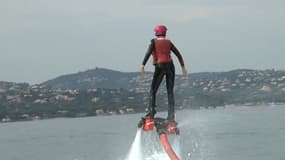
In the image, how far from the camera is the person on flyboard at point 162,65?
14586mm

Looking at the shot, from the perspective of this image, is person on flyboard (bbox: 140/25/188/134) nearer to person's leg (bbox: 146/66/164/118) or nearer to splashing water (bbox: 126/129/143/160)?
person's leg (bbox: 146/66/164/118)

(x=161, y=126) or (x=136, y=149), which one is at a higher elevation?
(x=161, y=126)

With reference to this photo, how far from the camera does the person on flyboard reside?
14.6 metres

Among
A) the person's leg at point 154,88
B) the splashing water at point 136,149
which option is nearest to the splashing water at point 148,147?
the splashing water at point 136,149

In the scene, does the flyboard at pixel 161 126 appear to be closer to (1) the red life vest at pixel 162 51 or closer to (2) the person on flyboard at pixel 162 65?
(2) the person on flyboard at pixel 162 65

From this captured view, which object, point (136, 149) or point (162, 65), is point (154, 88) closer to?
point (162, 65)

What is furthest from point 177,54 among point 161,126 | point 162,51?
point 161,126

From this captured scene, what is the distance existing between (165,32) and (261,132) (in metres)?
70.9

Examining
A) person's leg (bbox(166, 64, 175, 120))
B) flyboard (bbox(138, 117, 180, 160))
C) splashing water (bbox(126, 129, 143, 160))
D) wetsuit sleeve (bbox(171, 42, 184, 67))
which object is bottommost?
splashing water (bbox(126, 129, 143, 160))

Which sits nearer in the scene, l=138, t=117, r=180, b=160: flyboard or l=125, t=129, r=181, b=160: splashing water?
l=138, t=117, r=180, b=160: flyboard

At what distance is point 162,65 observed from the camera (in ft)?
48.3

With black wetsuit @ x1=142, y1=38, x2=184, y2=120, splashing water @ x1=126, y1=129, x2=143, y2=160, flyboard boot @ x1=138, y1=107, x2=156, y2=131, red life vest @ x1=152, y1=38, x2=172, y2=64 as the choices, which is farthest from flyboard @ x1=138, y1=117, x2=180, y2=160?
red life vest @ x1=152, y1=38, x2=172, y2=64

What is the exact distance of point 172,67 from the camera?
48.8 feet

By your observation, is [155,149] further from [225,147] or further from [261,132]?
[261,132]
